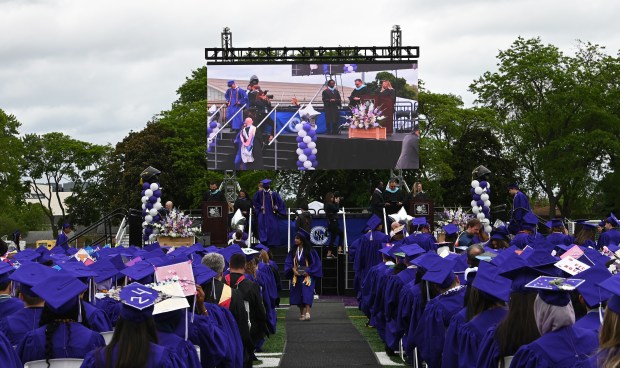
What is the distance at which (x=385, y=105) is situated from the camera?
1094 inches

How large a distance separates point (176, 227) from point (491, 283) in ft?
56.4

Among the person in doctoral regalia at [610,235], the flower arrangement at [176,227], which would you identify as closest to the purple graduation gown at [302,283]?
the person in doctoral regalia at [610,235]

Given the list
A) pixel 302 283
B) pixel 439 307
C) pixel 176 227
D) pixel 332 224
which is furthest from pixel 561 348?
pixel 332 224

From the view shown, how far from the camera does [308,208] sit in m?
26.4

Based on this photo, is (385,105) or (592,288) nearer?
(592,288)

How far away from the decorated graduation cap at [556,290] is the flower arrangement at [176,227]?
18401mm

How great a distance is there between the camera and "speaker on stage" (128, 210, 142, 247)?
2333 centimetres

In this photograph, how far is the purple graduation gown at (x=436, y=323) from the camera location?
330 inches

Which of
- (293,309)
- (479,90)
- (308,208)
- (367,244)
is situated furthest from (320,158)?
(479,90)

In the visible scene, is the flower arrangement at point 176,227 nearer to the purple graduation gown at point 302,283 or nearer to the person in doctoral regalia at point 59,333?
the purple graduation gown at point 302,283

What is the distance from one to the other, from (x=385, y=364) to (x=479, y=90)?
37.2m

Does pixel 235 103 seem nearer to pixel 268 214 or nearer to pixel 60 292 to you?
pixel 268 214

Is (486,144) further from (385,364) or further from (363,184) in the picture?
(385,364)

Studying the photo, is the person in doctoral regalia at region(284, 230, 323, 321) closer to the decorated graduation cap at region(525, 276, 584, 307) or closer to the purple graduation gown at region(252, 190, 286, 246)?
the purple graduation gown at region(252, 190, 286, 246)
